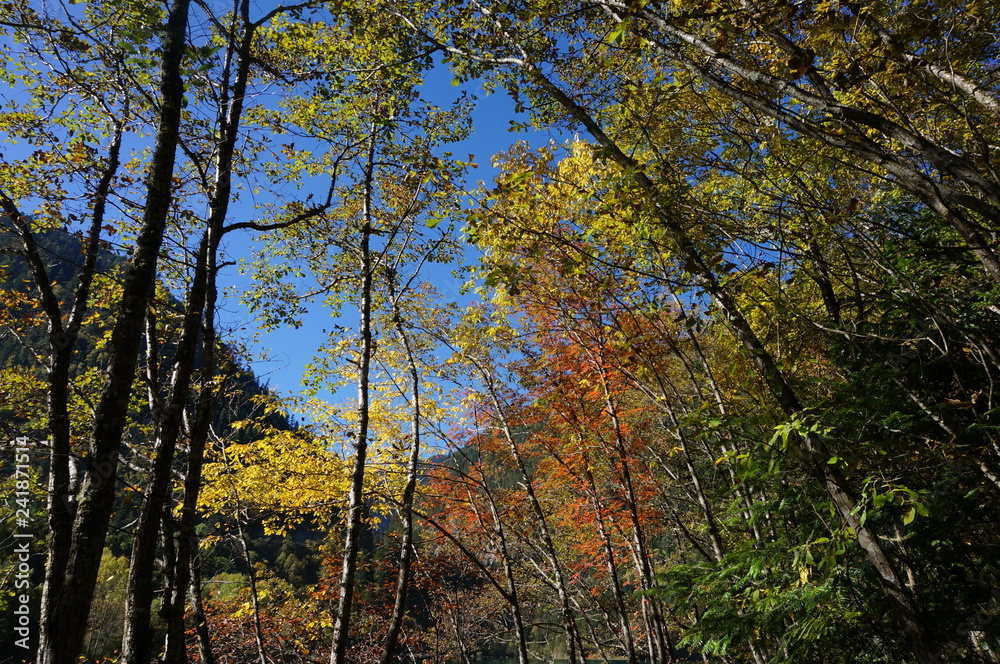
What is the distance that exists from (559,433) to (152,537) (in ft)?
22.6

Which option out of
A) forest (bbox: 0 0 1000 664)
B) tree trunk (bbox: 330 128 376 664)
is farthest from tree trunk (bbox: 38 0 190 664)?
tree trunk (bbox: 330 128 376 664)

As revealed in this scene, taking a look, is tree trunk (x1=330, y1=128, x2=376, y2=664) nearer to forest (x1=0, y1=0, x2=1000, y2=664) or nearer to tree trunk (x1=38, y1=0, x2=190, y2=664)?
forest (x1=0, y1=0, x2=1000, y2=664)

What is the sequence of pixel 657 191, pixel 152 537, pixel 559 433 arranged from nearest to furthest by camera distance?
1. pixel 657 191
2. pixel 152 537
3. pixel 559 433

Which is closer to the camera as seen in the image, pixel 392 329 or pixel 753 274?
pixel 753 274

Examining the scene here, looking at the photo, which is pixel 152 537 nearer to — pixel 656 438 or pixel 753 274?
pixel 753 274

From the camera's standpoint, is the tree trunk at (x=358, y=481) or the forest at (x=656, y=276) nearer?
the forest at (x=656, y=276)

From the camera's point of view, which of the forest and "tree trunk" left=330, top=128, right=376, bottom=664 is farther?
"tree trunk" left=330, top=128, right=376, bottom=664

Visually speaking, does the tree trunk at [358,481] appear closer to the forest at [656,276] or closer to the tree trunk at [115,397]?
the forest at [656,276]

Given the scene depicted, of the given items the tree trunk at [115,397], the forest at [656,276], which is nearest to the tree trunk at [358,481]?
the forest at [656,276]

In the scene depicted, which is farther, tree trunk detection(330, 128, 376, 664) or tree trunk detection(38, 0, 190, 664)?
tree trunk detection(330, 128, 376, 664)

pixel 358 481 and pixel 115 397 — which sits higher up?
pixel 115 397

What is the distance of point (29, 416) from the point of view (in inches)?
300

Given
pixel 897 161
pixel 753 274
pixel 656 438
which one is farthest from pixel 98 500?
pixel 656 438

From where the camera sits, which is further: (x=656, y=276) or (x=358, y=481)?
(x=358, y=481)
